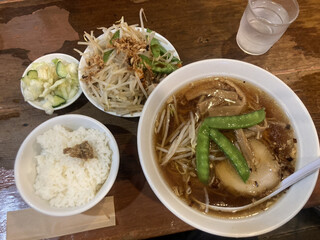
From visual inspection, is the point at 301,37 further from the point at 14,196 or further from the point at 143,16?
the point at 14,196

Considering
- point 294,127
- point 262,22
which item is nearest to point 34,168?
point 294,127

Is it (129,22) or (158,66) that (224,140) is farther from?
(129,22)

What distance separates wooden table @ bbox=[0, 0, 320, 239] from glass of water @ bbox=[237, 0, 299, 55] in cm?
9

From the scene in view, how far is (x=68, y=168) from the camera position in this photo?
1.65 m

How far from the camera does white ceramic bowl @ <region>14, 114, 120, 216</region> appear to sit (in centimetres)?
151

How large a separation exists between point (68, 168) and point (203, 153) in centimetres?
87

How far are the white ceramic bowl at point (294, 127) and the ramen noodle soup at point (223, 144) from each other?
47 millimetres

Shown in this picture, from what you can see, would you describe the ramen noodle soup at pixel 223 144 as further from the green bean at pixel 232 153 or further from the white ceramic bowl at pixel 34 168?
the white ceramic bowl at pixel 34 168

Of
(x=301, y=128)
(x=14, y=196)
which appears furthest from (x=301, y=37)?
(x=14, y=196)

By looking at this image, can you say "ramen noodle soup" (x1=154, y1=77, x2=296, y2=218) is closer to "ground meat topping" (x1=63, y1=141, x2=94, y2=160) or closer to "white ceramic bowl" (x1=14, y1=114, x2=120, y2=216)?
"white ceramic bowl" (x1=14, y1=114, x2=120, y2=216)

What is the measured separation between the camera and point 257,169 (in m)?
1.55

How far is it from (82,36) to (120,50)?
0.54 meters

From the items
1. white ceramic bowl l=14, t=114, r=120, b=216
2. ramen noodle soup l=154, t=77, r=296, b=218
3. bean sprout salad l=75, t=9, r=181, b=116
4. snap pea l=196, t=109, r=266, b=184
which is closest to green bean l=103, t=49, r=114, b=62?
bean sprout salad l=75, t=9, r=181, b=116

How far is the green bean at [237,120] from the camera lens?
1.57 meters
